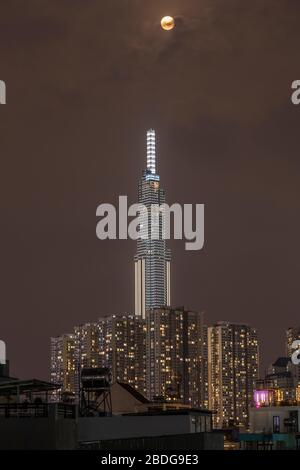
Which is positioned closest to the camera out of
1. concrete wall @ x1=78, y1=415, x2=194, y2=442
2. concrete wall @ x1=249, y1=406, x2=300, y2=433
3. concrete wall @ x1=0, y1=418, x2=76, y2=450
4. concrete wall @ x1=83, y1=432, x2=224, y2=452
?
concrete wall @ x1=0, y1=418, x2=76, y2=450

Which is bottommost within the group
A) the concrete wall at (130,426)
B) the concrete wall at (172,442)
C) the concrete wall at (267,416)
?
the concrete wall at (172,442)

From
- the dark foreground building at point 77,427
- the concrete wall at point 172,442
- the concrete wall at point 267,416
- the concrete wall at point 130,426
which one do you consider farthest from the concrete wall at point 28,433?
the concrete wall at point 267,416

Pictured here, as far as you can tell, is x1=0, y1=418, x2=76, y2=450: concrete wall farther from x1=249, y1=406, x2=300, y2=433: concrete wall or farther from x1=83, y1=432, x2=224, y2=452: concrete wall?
x1=249, y1=406, x2=300, y2=433: concrete wall

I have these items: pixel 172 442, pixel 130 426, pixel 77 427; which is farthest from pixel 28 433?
pixel 130 426

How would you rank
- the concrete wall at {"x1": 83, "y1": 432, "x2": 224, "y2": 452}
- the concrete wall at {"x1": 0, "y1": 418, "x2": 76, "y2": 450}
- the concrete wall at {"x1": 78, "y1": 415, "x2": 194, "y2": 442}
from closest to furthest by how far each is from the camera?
the concrete wall at {"x1": 0, "y1": 418, "x2": 76, "y2": 450}, the concrete wall at {"x1": 83, "y1": 432, "x2": 224, "y2": 452}, the concrete wall at {"x1": 78, "y1": 415, "x2": 194, "y2": 442}

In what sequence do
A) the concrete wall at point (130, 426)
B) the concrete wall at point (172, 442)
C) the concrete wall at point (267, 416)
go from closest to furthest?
the concrete wall at point (172, 442) → the concrete wall at point (130, 426) → the concrete wall at point (267, 416)

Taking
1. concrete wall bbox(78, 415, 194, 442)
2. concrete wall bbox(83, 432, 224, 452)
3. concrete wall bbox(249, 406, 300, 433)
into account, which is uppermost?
concrete wall bbox(249, 406, 300, 433)

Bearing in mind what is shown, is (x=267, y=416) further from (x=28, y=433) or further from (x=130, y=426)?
(x=28, y=433)

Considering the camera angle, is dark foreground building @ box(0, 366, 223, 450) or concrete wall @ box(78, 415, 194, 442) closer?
dark foreground building @ box(0, 366, 223, 450)

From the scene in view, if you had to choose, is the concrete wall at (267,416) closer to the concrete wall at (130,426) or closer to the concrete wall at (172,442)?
the concrete wall at (130,426)

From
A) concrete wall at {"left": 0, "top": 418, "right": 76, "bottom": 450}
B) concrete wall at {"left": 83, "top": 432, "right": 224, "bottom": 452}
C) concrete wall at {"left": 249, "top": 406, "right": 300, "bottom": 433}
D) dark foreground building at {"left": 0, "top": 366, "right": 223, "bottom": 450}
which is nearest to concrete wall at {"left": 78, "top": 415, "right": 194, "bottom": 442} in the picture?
dark foreground building at {"left": 0, "top": 366, "right": 223, "bottom": 450}
